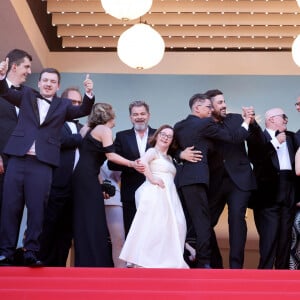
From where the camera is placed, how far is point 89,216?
209 inches

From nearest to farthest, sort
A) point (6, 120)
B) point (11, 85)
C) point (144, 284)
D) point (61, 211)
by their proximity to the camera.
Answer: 1. point (144, 284)
2. point (11, 85)
3. point (6, 120)
4. point (61, 211)

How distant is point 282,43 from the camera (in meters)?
8.37

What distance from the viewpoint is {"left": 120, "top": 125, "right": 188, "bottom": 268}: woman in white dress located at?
5332mm

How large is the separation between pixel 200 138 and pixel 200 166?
0.21 meters

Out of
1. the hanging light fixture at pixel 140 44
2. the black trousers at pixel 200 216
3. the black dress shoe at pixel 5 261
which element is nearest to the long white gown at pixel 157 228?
the black trousers at pixel 200 216

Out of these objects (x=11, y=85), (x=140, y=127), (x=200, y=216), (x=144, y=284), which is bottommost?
(x=144, y=284)

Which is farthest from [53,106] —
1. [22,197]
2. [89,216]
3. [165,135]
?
[165,135]

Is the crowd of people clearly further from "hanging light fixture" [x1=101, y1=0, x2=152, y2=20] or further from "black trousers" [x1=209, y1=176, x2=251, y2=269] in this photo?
"hanging light fixture" [x1=101, y1=0, x2=152, y2=20]

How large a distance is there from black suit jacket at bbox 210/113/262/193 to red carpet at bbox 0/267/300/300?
2.91 feet

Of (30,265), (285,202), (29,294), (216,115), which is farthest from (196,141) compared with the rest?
(29,294)

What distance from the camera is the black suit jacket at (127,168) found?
5.65 meters

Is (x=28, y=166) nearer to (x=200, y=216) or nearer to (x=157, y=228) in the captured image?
(x=157, y=228)

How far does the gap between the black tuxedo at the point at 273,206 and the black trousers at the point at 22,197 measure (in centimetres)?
156

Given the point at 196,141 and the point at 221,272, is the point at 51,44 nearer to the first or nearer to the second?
the point at 196,141
